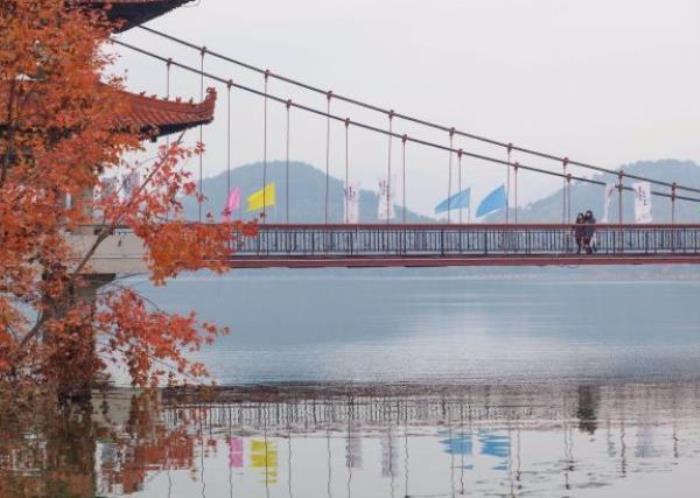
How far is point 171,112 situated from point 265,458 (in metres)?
17.7

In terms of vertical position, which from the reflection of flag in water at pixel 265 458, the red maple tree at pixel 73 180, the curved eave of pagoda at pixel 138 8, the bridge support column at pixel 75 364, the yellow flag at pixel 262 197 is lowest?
the reflection of flag in water at pixel 265 458

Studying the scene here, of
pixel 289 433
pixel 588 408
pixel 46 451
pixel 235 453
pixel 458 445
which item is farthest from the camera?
pixel 588 408

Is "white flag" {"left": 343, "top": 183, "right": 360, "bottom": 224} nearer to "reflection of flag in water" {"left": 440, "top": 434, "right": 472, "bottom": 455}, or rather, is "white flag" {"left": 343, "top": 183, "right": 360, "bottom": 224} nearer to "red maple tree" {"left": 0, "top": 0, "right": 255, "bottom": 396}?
"reflection of flag in water" {"left": 440, "top": 434, "right": 472, "bottom": 455}

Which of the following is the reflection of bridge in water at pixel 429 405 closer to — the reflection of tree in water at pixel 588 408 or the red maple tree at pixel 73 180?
the reflection of tree in water at pixel 588 408

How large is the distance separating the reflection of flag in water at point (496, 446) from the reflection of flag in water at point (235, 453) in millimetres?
4985

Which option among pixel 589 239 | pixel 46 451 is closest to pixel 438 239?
pixel 589 239

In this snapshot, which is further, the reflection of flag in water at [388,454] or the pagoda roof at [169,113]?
the pagoda roof at [169,113]

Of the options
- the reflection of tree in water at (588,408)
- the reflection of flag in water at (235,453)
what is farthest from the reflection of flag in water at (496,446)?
the reflection of flag in water at (235,453)

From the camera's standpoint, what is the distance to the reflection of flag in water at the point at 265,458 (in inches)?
1295

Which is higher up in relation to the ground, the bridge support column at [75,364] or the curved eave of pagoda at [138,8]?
the curved eave of pagoda at [138,8]

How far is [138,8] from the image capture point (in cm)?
5006

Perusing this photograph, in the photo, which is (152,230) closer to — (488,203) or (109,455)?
(109,455)

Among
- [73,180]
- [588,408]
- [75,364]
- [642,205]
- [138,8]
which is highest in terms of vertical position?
[138,8]

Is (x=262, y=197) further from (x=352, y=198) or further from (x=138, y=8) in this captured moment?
(x=138, y=8)
